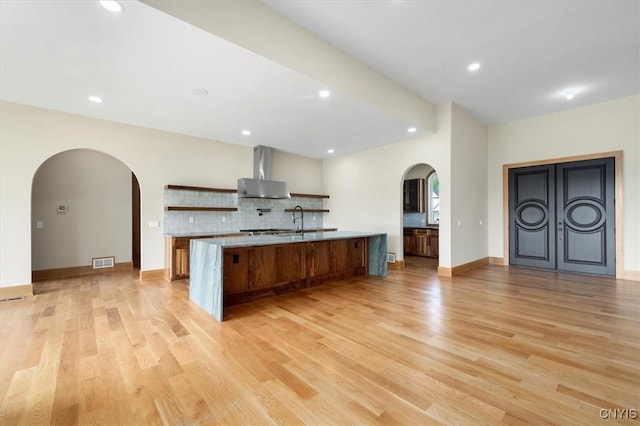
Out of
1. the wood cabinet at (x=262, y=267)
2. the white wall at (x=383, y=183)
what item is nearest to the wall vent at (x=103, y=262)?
the wood cabinet at (x=262, y=267)

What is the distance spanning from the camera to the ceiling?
97.7 inches

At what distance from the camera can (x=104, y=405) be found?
1.68m

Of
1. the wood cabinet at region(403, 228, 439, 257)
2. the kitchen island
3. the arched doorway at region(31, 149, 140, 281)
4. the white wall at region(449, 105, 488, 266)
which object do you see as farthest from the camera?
the wood cabinet at region(403, 228, 439, 257)

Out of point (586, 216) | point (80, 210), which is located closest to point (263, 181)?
point (80, 210)

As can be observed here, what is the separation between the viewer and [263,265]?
3.90 m

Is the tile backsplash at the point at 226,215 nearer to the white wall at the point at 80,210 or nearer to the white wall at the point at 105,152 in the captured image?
the white wall at the point at 105,152

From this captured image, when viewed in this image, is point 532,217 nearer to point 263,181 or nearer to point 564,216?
point 564,216

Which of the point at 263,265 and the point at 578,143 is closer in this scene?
the point at 263,265

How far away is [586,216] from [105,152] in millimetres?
8989

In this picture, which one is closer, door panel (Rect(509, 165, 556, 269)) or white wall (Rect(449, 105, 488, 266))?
white wall (Rect(449, 105, 488, 266))

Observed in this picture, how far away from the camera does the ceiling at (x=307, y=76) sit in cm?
248

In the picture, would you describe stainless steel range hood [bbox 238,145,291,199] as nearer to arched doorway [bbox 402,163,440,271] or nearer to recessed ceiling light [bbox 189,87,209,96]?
recessed ceiling light [bbox 189,87,209,96]

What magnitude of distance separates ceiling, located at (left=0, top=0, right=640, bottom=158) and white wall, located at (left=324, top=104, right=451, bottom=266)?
25.7 inches

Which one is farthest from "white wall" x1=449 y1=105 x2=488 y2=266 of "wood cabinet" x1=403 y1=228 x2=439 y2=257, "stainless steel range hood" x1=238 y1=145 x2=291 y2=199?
"stainless steel range hood" x1=238 y1=145 x2=291 y2=199
